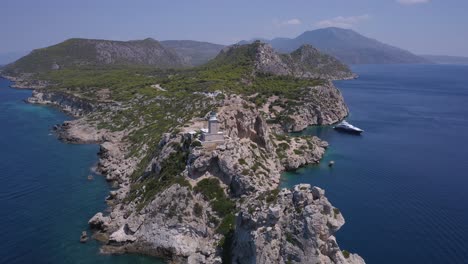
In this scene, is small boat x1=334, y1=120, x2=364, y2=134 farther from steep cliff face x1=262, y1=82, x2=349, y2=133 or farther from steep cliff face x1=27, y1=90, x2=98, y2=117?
steep cliff face x1=27, y1=90, x2=98, y2=117

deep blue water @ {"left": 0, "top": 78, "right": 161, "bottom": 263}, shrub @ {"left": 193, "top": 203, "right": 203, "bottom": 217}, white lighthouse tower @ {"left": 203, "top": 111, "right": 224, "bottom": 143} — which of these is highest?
white lighthouse tower @ {"left": 203, "top": 111, "right": 224, "bottom": 143}

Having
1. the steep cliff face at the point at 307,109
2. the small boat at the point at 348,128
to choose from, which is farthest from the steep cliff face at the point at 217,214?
the small boat at the point at 348,128

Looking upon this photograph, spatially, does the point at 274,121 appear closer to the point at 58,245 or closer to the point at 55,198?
the point at 55,198

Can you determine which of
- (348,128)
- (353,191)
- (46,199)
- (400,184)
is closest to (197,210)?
(46,199)

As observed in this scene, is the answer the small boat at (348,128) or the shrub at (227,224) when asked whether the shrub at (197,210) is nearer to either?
the shrub at (227,224)

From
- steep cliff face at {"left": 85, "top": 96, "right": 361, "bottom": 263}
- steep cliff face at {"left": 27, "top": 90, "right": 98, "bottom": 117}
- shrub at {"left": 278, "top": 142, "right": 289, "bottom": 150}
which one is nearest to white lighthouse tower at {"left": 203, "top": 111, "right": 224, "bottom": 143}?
steep cliff face at {"left": 85, "top": 96, "right": 361, "bottom": 263}

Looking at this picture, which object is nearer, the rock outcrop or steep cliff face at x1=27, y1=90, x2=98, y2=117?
the rock outcrop

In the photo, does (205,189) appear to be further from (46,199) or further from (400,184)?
(400,184)

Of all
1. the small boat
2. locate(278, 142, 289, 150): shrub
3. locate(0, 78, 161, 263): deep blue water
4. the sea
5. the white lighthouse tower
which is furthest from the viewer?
the small boat
